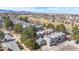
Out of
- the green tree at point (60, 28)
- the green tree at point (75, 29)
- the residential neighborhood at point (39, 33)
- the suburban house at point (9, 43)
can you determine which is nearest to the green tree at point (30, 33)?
the residential neighborhood at point (39, 33)

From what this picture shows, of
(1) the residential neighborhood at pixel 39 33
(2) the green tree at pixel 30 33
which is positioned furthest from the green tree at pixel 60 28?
(2) the green tree at pixel 30 33

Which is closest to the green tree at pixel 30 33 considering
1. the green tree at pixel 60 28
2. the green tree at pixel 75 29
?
the green tree at pixel 60 28

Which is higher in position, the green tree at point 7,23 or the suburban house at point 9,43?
the green tree at point 7,23

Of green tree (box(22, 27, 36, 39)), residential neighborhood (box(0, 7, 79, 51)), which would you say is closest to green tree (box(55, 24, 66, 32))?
residential neighborhood (box(0, 7, 79, 51))

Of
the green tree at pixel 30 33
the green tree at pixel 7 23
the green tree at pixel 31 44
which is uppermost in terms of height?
the green tree at pixel 7 23

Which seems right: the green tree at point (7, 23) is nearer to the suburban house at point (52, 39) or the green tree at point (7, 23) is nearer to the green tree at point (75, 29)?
the suburban house at point (52, 39)

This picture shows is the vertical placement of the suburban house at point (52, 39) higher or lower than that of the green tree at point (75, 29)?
lower

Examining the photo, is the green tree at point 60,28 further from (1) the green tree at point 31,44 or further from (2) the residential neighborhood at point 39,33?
(1) the green tree at point 31,44

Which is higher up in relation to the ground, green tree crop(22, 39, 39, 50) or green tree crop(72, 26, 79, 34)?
green tree crop(72, 26, 79, 34)

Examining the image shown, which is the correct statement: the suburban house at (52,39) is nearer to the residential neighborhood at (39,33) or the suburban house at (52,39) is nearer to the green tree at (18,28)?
the residential neighborhood at (39,33)

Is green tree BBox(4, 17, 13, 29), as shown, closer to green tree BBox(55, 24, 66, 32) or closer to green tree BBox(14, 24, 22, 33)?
green tree BBox(14, 24, 22, 33)
